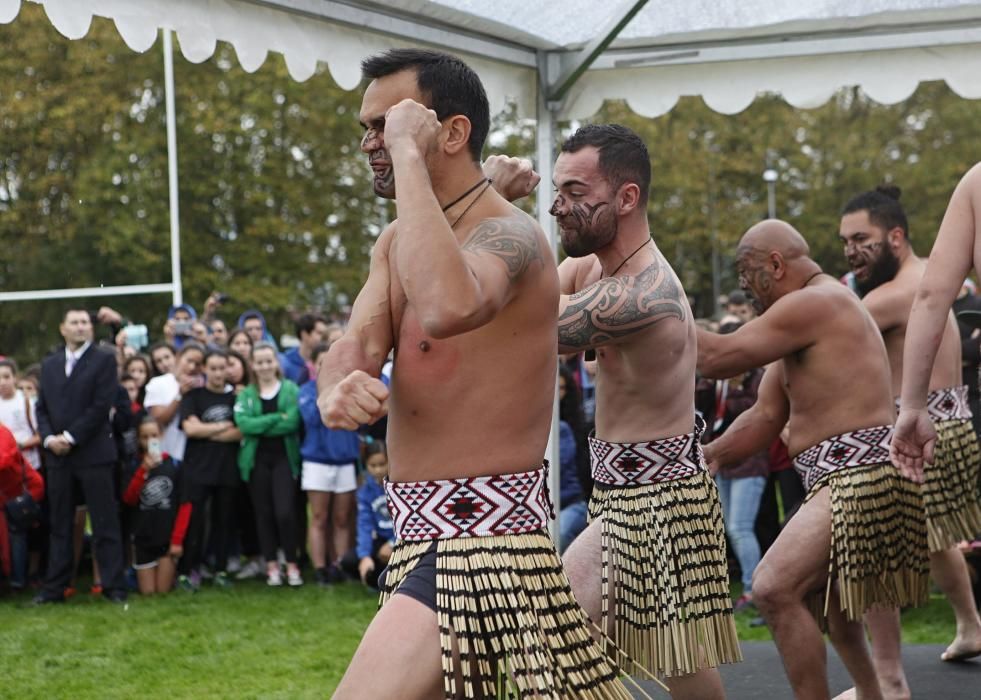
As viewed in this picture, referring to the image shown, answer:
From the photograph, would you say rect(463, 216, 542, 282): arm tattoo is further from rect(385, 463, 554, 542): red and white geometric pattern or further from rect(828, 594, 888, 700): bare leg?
rect(828, 594, 888, 700): bare leg

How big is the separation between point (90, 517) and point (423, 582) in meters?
6.35

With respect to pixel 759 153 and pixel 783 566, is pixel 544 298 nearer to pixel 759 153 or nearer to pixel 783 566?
pixel 783 566

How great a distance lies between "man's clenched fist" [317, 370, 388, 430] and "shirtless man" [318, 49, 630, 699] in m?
0.26

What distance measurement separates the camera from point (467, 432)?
281 cm

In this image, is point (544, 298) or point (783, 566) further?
point (783, 566)

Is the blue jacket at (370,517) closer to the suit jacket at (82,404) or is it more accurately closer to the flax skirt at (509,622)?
the suit jacket at (82,404)

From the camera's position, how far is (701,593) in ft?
13.3

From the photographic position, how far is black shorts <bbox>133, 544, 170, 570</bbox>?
355 inches

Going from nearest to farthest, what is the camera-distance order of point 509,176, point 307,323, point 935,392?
point 509,176, point 935,392, point 307,323

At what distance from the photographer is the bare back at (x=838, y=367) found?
4.65 meters

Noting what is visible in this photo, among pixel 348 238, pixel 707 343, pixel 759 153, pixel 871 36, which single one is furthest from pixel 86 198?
pixel 707 343

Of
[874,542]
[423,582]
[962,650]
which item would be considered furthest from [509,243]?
[962,650]

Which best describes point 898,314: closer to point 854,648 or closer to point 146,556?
point 854,648

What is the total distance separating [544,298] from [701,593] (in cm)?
159
